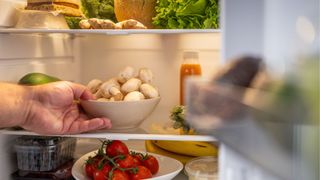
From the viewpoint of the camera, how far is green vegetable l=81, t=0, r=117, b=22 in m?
1.49

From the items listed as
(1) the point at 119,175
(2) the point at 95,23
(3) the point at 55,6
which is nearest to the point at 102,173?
(1) the point at 119,175

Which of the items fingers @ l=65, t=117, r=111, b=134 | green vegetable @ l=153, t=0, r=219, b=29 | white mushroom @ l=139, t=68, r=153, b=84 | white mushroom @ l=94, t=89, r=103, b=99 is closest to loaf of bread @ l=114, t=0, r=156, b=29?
green vegetable @ l=153, t=0, r=219, b=29

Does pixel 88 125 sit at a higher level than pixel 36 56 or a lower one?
lower

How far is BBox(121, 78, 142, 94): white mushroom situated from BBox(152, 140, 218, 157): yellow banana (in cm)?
29

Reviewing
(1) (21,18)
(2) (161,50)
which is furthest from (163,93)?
(1) (21,18)

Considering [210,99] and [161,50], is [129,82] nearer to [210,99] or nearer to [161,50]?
[161,50]

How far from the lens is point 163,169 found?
137 cm

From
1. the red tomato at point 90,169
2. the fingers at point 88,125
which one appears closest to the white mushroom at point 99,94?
the fingers at point 88,125

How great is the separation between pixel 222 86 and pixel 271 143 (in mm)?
68

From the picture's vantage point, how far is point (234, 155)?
412 millimetres

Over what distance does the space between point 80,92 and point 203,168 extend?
46 centimetres

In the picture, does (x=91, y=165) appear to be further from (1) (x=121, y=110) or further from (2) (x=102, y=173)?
(1) (x=121, y=110)

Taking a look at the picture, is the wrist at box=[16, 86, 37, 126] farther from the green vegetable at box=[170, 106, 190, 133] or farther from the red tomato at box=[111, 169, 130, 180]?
the green vegetable at box=[170, 106, 190, 133]

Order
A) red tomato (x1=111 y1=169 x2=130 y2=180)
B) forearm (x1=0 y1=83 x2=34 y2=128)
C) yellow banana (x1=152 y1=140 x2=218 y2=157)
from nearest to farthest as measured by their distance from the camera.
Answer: forearm (x1=0 y1=83 x2=34 y2=128), red tomato (x1=111 y1=169 x2=130 y2=180), yellow banana (x1=152 y1=140 x2=218 y2=157)
